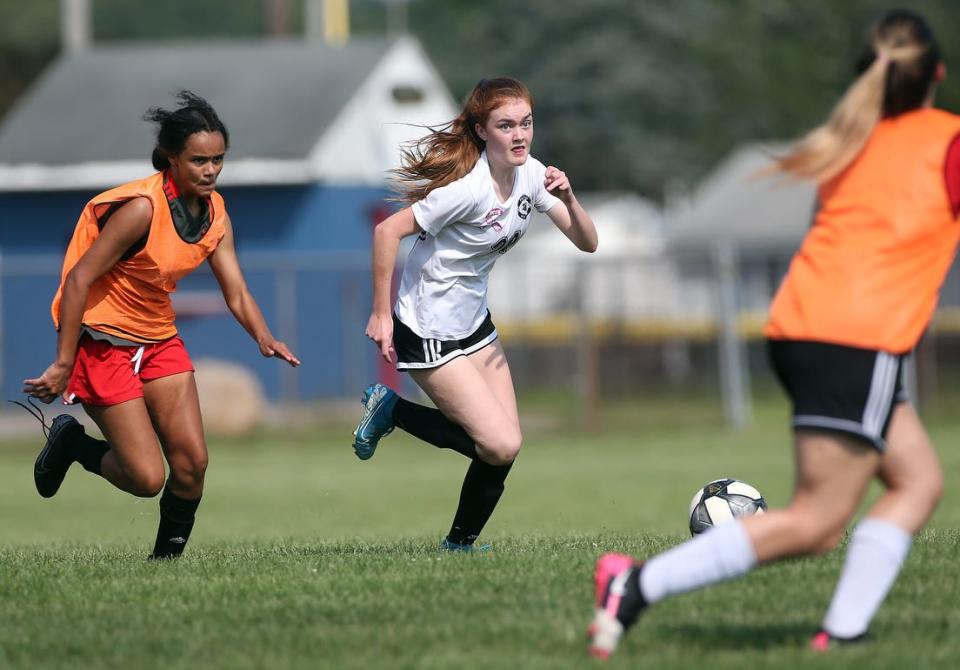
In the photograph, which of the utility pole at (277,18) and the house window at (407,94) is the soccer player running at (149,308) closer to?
the house window at (407,94)

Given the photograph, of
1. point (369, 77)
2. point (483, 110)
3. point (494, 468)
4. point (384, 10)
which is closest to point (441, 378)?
point (494, 468)

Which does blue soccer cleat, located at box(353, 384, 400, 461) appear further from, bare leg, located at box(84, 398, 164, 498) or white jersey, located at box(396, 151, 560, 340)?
bare leg, located at box(84, 398, 164, 498)

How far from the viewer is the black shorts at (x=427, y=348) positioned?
24.2 feet

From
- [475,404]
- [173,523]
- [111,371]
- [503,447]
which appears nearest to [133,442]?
[111,371]

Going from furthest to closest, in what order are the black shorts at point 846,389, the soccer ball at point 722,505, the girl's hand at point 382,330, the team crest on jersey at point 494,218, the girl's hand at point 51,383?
the soccer ball at point 722,505
the team crest on jersey at point 494,218
the girl's hand at point 382,330
the girl's hand at point 51,383
the black shorts at point 846,389

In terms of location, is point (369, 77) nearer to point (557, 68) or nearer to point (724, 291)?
point (724, 291)

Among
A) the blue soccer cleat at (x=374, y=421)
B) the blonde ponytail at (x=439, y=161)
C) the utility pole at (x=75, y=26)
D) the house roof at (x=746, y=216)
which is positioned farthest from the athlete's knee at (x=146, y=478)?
the house roof at (x=746, y=216)

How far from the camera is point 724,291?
75.6 feet

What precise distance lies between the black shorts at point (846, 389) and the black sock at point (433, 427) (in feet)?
8.89

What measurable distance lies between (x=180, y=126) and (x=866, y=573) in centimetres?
375

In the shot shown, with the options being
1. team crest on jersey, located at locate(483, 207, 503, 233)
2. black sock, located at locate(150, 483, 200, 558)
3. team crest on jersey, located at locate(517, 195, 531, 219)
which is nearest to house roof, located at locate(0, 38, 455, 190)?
black sock, located at locate(150, 483, 200, 558)

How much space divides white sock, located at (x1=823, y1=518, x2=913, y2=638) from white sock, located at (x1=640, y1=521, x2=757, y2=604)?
31 cm

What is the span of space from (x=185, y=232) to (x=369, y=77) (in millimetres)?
22639

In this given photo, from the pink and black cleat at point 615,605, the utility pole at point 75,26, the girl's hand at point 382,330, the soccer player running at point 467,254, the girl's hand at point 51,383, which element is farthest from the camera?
the utility pole at point 75,26
